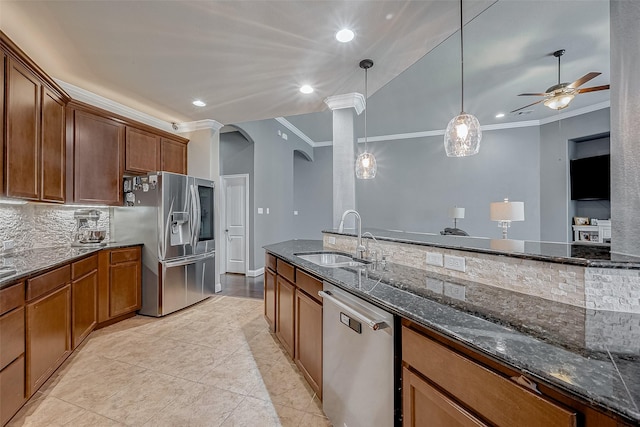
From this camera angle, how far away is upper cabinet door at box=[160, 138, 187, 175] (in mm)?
3826

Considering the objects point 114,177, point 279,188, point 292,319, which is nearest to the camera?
point 292,319

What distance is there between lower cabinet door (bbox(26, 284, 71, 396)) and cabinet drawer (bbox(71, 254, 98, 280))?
135 millimetres

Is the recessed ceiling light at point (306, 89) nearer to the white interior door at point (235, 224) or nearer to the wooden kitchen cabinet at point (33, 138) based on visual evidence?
the wooden kitchen cabinet at point (33, 138)

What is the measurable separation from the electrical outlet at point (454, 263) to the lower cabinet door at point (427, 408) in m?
0.70

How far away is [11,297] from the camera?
5.17 feet

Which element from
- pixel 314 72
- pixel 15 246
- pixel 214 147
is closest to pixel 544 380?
pixel 314 72

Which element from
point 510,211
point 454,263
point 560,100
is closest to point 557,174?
point 510,211

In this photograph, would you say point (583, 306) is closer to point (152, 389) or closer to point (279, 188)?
point (152, 389)

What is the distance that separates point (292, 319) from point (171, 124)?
12.2ft

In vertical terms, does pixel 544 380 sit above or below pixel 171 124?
below

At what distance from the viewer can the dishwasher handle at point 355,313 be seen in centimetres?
112

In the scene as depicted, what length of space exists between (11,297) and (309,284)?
5.75ft

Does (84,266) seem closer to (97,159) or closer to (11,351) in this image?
(11,351)

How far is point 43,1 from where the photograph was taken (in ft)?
5.81
